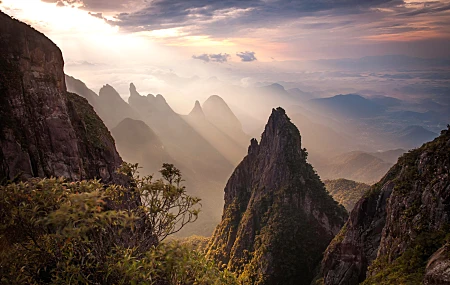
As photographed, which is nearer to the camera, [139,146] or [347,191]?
[347,191]

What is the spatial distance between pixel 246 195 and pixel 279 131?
2055cm

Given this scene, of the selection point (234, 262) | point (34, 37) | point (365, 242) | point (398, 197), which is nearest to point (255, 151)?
point (234, 262)

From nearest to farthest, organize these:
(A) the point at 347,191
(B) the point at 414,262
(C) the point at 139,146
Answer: (B) the point at 414,262, (A) the point at 347,191, (C) the point at 139,146

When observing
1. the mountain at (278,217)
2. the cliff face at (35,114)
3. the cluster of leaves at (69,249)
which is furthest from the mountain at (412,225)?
the cliff face at (35,114)

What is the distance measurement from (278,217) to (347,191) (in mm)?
53433

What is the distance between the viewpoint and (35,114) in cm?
2800

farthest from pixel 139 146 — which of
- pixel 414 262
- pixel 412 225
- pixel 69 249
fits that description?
pixel 69 249

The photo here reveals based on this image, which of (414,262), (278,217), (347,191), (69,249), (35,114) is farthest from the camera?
(347,191)

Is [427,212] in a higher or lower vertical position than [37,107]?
lower

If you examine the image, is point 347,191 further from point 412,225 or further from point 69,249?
point 69,249

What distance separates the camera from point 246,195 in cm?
7450

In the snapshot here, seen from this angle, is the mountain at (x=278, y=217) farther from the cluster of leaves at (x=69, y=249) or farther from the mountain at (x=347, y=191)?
the cluster of leaves at (x=69, y=249)

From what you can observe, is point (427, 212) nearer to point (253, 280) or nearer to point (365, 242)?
point (365, 242)

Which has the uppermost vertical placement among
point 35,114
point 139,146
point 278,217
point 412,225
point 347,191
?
point 35,114
